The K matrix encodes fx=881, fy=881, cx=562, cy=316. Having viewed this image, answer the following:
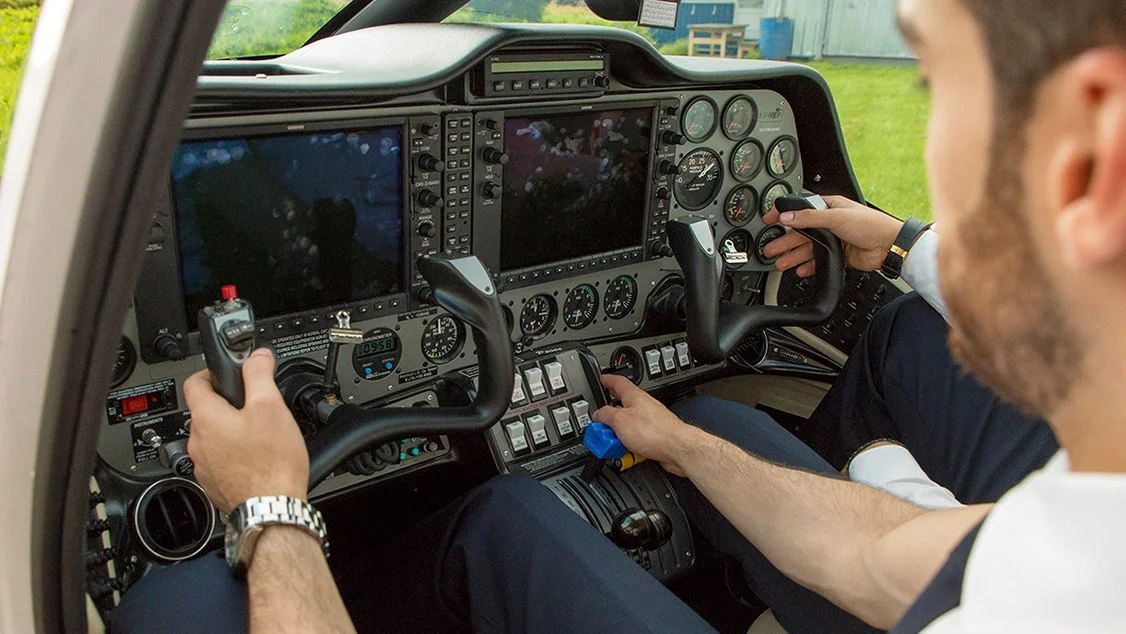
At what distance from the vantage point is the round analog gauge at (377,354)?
1.87 meters

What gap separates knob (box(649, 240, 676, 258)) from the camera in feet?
7.59

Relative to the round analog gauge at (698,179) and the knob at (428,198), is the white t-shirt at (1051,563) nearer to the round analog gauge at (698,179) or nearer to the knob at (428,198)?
the knob at (428,198)

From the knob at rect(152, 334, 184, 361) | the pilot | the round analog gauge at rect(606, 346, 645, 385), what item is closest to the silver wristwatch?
the pilot

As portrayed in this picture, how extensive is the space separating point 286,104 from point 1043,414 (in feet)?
4.25

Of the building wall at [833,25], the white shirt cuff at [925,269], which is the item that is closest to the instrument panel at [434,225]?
the white shirt cuff at [925,269]

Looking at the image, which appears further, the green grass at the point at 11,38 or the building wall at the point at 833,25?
the building wall at the point at 833,25

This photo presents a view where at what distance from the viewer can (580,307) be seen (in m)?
2.26

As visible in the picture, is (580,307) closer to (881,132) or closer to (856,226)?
(856,226)

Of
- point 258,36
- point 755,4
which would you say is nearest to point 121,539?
point 258,36

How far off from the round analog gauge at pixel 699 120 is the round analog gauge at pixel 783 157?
27 cm

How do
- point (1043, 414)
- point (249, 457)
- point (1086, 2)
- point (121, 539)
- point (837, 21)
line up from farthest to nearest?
1. point (837, 21)
2. point (121, 539)
3. point (249, 457)
4. point (1043, 414)
5. point (1086, 2)

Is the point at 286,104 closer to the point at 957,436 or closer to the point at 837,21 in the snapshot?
the point at 957,436

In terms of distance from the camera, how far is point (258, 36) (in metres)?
2.04

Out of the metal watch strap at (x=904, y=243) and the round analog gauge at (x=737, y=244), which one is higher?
the metal watch strap at (x=904, y=243)
